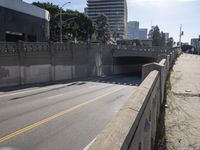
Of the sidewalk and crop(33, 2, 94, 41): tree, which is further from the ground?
crop(33, 2, 94, 41): tree

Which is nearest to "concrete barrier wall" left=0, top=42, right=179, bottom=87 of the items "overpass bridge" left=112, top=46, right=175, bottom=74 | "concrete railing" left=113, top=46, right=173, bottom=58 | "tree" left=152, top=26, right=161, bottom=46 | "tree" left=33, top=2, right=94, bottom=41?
"concrete railing" left=113, top=46, right=173, bottom=58

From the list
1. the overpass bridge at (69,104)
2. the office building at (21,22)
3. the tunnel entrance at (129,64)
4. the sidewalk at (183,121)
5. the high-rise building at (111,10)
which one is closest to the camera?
the overpass bridge at (69,104)

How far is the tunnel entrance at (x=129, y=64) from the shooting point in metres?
69.7

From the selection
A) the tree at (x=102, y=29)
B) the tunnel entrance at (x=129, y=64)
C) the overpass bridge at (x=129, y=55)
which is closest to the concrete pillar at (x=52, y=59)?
the overpass bridge at (x=129, y=55)

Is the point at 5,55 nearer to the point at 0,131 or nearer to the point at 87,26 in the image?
the point at 0,131

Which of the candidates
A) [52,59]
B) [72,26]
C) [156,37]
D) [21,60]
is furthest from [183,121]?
[156,37]

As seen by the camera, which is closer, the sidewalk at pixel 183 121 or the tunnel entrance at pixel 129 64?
the sidewalk at pixel 183 121

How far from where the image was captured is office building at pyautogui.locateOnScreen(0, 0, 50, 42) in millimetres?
43969

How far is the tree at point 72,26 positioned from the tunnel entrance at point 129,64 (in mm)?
23857

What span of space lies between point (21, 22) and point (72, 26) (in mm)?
48610

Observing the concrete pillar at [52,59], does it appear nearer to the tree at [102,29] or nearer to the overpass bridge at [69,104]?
the overpass bridge at [69,104]

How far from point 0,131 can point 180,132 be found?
311 inches

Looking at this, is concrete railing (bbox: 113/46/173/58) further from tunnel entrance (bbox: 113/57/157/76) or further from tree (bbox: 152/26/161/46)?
tree (bbox: 152/26/161/46)

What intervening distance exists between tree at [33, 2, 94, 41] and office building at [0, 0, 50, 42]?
1194 inches
